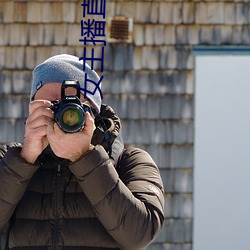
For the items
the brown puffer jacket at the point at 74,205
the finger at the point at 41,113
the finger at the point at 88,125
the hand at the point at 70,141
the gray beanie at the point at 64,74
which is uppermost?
the gray beanie at the point at 64,74

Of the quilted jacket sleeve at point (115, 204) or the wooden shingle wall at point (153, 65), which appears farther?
the wooden shingle wall at point (153, 65)

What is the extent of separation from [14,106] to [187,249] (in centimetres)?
184

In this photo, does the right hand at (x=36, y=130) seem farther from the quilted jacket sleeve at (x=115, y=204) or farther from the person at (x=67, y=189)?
the quilted jacket sleeve at (x=115, y=204)

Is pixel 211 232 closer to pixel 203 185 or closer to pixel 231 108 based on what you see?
pixel 203 185

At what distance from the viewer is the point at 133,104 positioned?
221 inches

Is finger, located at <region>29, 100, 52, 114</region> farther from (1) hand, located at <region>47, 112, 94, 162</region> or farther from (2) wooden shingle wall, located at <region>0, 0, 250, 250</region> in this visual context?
(2) wooden shingle wall, located at <region>0, 0, 250, 250</region>

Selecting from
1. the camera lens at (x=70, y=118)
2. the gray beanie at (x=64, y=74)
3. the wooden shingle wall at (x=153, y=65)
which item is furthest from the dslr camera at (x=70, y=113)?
the wooden shingle wall at (x=153, y=65)

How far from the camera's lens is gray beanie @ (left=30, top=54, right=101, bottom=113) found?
1712 millimetres

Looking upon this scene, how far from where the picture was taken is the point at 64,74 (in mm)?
1723

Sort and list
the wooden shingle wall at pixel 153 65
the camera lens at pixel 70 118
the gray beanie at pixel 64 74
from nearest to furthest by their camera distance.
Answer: the camera lens at pixel 70 118 < the gray beanie at pixel 64 74 < the wooden shingle wall at pixel 153 65

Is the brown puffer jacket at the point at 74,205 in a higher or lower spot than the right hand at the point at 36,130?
lower

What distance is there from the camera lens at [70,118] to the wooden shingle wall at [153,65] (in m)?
4.01

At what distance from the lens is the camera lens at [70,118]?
1576mm

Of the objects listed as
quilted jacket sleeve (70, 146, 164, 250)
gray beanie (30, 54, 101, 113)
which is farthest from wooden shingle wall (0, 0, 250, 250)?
quilted jacket sleeve (70, 146, 164, 250)
